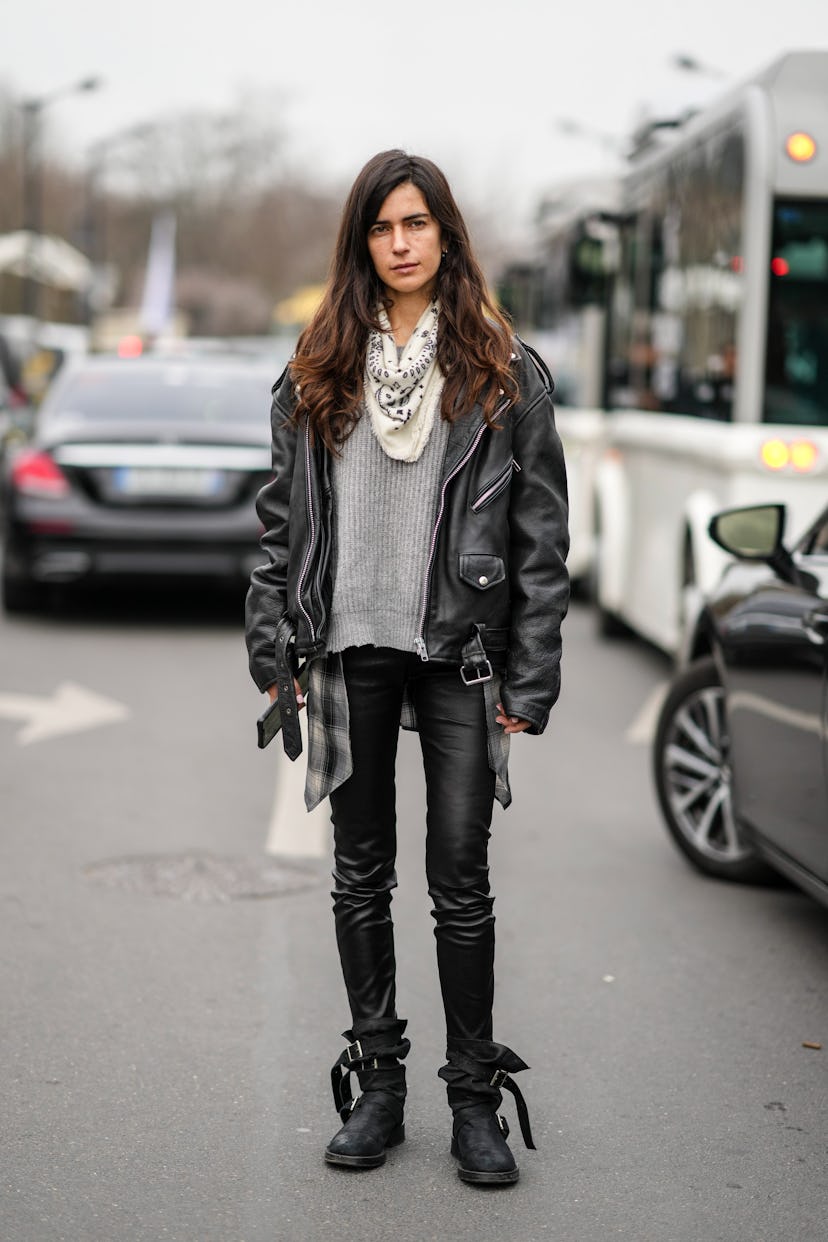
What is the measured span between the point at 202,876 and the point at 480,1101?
2466 millimetres

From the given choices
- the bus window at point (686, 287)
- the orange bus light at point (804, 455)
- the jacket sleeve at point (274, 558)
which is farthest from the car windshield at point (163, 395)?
the jacket sleeve at point (274, 558)

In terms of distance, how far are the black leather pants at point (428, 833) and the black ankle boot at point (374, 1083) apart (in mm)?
45

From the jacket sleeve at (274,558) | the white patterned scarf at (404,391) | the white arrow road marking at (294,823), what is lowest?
the white arrow road marking at (294,823)

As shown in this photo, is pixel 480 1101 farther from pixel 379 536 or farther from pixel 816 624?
pixel 816 624

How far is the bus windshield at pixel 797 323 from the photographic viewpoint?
29.1 feet

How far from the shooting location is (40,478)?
11945mm

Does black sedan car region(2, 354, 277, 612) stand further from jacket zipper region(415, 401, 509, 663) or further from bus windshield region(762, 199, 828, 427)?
jacket zipper region(415, 401, 509, 663)

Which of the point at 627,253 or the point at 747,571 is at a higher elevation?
the point at 627,253

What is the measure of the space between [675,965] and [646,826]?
1.81 meters

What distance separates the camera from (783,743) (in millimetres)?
5344

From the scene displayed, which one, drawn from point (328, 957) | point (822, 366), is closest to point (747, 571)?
point (328, 957)

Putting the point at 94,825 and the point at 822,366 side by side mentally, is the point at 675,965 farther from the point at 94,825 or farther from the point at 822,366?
the point at 822,366

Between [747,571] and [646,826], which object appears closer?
[747,571]

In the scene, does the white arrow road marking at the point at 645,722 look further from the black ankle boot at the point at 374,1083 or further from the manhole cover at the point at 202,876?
the black ankle boot at the point at 374,1083
